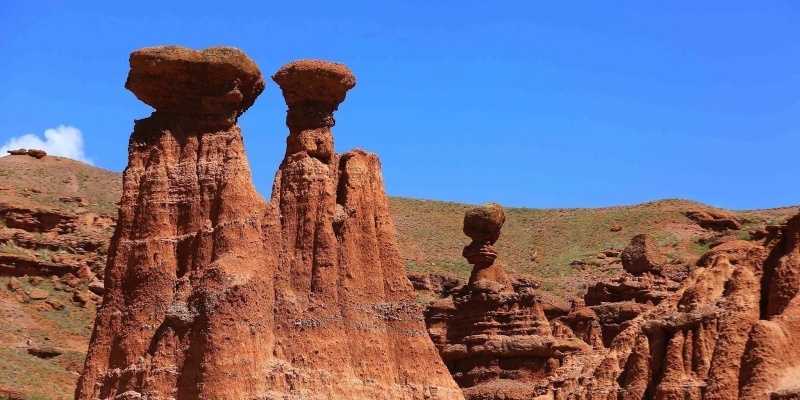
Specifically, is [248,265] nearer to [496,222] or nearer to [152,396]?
[152,396]

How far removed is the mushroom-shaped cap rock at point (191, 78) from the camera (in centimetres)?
4247

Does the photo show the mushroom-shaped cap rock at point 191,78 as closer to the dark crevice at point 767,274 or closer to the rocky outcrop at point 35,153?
the dark crevice at point 767,274

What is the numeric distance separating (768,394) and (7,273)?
6324cm

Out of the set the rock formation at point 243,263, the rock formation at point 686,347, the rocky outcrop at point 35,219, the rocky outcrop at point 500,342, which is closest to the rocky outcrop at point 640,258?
the rocky outcrop at point 500,342

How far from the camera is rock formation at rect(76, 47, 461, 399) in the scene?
129ft

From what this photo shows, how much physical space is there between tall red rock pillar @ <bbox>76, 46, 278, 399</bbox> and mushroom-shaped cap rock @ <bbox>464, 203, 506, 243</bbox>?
78.9ft

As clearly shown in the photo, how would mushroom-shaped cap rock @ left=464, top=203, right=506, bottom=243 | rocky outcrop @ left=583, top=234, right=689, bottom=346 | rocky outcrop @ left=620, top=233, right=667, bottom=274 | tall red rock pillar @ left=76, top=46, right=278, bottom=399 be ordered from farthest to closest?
rocky outcrop @ left=620, top=233, right=667, bottom=274
rocky outcrop @ left=583, top=234, right=689, bottom=346
mushroom-shaped cap rock @ left=464, top=203, right=506, bottom=243
tall red rock pillar @ left=76, top=46, right=278, bottom=399

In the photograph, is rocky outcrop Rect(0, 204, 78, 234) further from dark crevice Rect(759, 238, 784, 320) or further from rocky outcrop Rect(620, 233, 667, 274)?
dark crevice Rect(759, 238, 784, 320)

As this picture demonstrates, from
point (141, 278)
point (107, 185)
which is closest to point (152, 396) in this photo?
point (141, 278)

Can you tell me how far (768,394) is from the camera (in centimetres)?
3597

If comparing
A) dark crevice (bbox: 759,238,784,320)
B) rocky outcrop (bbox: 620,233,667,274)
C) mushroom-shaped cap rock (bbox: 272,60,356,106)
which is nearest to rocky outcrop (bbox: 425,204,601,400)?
rocky outcrop (bbox: 620,233,667,274)

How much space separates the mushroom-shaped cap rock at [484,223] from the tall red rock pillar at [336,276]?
853 inches

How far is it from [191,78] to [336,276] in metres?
6.91

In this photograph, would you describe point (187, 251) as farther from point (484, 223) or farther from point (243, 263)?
point (484, 223)
